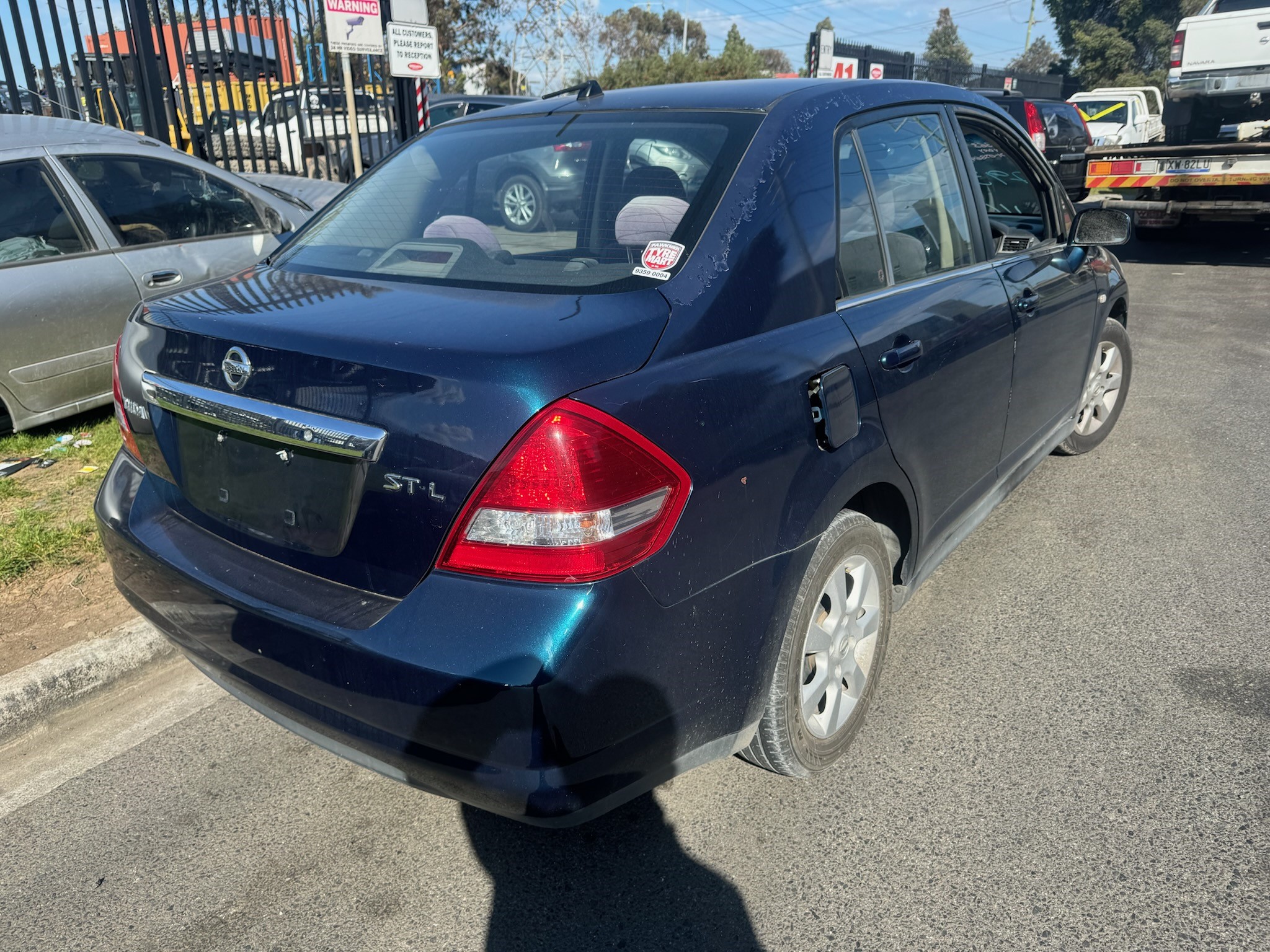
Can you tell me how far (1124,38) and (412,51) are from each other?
56891mm

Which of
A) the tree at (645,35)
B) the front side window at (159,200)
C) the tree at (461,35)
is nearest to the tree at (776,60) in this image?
the tree at (645,35)

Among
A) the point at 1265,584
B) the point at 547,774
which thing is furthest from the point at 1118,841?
the point at 1265,584

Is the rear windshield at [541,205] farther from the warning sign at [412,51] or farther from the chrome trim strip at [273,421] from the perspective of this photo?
the warning sign at [412,51]

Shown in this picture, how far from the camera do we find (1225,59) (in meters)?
14.3

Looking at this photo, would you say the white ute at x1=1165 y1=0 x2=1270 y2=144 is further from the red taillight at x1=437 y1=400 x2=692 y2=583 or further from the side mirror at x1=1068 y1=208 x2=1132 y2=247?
the red taillight at x1=437 y1=400 x2=692 y2=583

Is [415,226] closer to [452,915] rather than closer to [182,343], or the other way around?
[182,343]

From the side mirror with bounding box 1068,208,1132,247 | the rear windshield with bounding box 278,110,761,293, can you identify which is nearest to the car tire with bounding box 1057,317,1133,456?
the side mirror with bounding box 1068,208,1132,247

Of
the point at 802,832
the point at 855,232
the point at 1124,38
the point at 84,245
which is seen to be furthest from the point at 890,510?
the point at 1124,38

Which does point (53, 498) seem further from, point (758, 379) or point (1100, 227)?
point (1100, 227)

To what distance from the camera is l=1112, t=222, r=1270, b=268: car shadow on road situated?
38.3 ft

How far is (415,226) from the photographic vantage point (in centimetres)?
271

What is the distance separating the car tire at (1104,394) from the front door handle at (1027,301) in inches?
54.1

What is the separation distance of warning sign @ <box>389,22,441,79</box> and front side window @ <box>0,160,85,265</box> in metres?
5.17

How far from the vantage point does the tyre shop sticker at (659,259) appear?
83.9 inches
